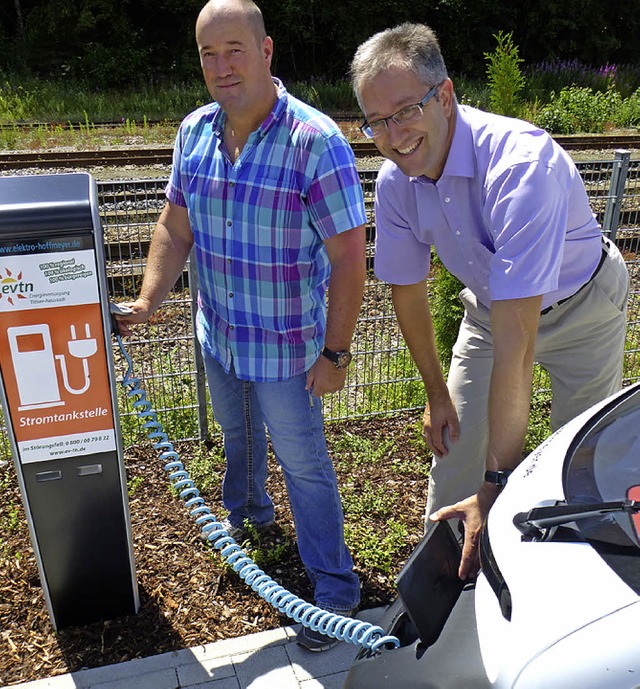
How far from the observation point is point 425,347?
3350 millimetres

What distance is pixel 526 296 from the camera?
8.13 ft

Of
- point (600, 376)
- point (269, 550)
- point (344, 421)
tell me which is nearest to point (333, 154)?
point (600, 376)

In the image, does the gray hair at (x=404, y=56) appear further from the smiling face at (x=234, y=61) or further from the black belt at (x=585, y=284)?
the black belt at (x=585, y=284)

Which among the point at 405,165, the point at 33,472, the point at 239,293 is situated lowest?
the point at 33,472

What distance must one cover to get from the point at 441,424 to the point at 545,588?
5.10ft

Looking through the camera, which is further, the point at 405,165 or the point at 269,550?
the point at 269,550

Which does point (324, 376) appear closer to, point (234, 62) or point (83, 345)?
point (83, 345)

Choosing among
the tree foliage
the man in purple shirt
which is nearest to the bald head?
the man in purple shirt

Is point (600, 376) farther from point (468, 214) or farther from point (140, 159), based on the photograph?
point (140, 159)

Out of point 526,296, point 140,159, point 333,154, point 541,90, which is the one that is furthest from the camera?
point 541,90

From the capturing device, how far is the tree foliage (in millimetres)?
26188

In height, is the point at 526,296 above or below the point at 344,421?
above

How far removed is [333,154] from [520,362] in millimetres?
1075

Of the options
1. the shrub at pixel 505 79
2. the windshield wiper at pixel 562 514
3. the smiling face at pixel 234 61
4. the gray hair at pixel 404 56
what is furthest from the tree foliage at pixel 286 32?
the windshield wiper at pixel 562 514
